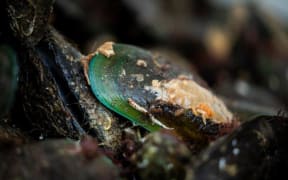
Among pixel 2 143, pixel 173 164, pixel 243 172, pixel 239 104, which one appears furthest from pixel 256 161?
pixel 239 104

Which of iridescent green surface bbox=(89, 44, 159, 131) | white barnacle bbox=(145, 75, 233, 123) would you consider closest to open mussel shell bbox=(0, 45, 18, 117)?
iridescent green surface bbox=(89, 44, 159, 131)

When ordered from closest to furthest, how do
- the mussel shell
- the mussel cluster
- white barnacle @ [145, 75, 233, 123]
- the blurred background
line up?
1. the mussel cluster
2. the mussel shell
3. white barnacle @ [145, 75, 233, 123]
4. the blurred background

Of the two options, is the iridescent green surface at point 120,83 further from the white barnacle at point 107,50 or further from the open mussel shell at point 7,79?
the open mussel shell at point 7,79

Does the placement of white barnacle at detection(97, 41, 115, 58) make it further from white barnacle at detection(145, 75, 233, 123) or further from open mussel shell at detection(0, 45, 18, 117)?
open mussel shell at detection(0, 45, 18, 117)

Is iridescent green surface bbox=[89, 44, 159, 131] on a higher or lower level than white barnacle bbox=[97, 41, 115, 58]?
lower

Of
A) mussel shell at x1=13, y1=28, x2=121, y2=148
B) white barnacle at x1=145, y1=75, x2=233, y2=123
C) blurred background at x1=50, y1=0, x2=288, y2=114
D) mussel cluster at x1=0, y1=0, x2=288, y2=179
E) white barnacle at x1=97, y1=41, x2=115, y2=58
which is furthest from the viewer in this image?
blurred background at x1=50, y1=0, x2=288, y2=114

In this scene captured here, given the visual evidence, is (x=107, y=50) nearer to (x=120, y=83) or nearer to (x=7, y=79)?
(x=120, y=83)
